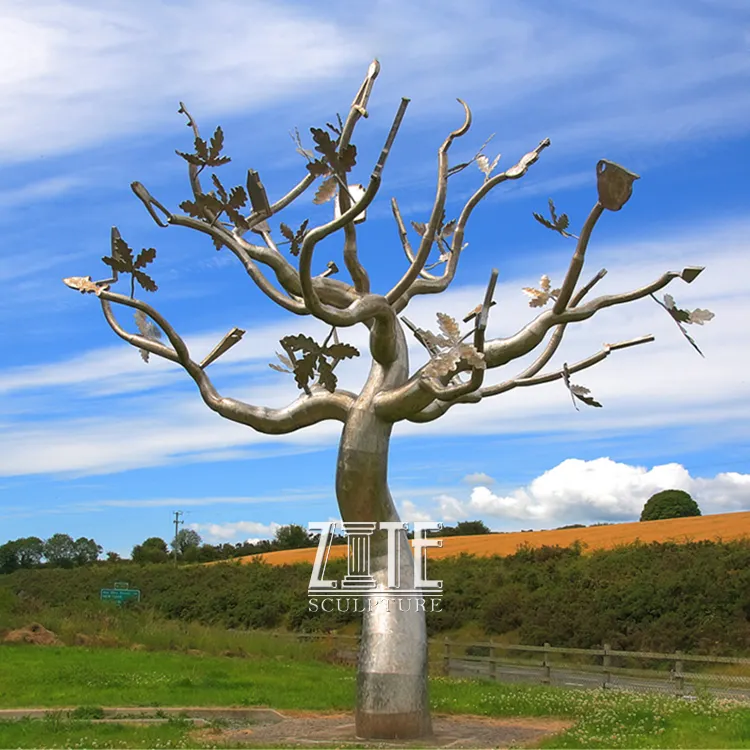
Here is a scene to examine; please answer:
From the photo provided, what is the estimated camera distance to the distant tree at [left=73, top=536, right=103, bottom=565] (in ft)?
240

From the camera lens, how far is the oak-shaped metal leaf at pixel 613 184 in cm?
787

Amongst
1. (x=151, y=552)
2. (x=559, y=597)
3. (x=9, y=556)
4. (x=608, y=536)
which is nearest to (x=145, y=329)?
(x=559, y=597)

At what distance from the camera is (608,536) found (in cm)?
3766

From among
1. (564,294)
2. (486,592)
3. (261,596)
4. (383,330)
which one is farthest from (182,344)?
(261,596)

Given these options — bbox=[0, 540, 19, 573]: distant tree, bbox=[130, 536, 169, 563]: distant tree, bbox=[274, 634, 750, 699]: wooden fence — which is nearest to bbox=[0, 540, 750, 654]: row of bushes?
bbox=[274, 634, 750, 699]: wooden fence

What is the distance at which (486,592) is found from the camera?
29641 mm

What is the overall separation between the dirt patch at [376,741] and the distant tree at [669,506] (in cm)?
4024

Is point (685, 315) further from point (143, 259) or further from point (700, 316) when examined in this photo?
point (143, 259)

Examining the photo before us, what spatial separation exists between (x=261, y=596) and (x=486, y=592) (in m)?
8.20

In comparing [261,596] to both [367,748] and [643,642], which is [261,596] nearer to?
[643,642]

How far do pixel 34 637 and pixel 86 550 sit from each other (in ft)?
189

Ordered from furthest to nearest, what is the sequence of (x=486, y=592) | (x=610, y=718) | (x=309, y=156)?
(x=486, y=592) < (x=309, y=156) < (x=610, y=718)

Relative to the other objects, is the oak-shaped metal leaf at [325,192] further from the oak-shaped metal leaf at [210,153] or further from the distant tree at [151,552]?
the distant tree at [151,552]

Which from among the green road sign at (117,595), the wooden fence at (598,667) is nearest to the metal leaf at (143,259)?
the wooden fence at (598,667)
